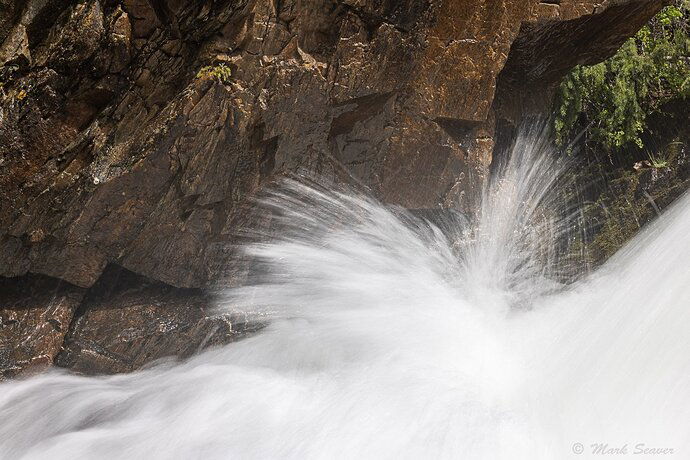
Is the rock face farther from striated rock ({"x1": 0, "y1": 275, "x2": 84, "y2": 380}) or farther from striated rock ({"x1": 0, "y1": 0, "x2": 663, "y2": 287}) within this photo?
striated rock ({"x1": 0, "y1": 275, "x2": 84, "y2": 380})

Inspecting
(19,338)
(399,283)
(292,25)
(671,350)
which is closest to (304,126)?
(292,25)

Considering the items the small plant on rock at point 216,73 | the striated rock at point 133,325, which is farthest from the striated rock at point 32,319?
the small plant on rock at point 216,73

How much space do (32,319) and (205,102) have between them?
2.09 m

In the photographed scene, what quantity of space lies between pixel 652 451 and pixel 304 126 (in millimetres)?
3012

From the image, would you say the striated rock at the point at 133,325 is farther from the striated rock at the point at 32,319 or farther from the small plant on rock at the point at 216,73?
the small plant on rock at the point at 216,73

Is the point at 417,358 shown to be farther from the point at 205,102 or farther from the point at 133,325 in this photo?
the point at 205,102

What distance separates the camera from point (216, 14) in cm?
416

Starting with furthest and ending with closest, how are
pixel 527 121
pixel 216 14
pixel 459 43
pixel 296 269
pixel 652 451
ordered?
1. pixel 527 121
2. pixel 296 269
3. pixel 459 43
4. pixel 216 14
5. pixel 652 451

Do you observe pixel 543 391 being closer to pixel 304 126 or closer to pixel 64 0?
pixel 304 126

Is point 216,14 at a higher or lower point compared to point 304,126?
higher

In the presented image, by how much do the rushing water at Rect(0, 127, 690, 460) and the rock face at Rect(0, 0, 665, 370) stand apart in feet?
1.52

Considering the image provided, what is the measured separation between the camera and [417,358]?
4.66 meters

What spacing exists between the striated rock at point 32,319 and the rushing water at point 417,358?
179 mm

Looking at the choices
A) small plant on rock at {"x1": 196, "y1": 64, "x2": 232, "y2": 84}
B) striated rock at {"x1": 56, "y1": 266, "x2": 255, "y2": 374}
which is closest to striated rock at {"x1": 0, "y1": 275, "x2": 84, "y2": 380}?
striated rock at {"x1": 56, "y1": 266, "x2": 255, "y2": 374}
